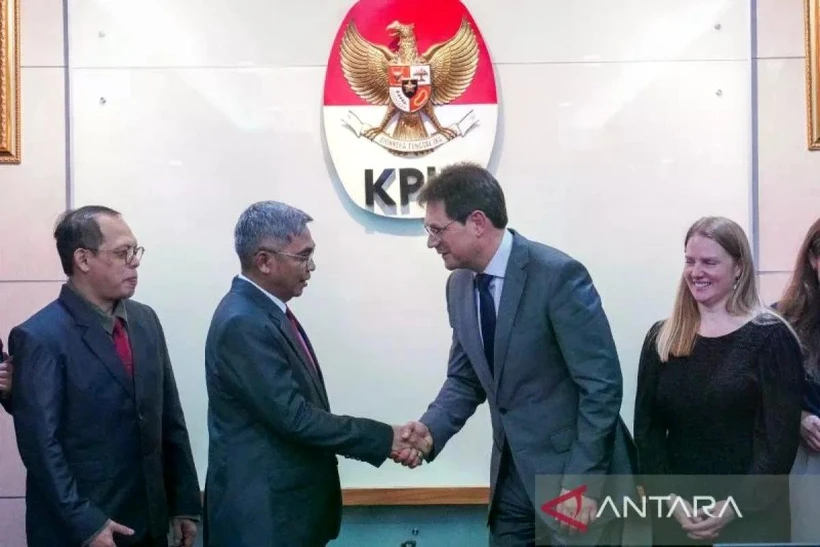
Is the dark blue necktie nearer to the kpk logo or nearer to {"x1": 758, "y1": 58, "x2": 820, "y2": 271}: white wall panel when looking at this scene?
the kpk logo

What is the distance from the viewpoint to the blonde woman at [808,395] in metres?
2.77

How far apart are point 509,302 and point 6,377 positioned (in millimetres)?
1462

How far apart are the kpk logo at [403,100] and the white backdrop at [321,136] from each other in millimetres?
60

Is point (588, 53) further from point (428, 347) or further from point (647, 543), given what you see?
point (647, 543)

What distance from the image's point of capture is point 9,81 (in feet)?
11.3

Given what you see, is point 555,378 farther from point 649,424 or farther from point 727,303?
point 727,303

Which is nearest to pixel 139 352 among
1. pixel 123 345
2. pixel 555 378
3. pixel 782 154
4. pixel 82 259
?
pixel 123 345

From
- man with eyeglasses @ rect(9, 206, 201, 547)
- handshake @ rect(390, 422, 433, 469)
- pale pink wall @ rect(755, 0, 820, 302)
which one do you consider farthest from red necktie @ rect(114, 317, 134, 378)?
pale pink wall @ rect(755, 0, 820, 302)

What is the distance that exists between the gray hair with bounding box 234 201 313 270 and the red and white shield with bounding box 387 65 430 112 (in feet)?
3.09

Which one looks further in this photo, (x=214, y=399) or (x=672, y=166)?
(x=672, y=166)

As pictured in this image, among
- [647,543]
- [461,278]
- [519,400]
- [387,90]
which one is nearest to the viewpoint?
[647,543]

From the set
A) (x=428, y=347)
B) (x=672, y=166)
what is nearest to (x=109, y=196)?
(x=428, y=347)

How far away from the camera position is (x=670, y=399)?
2.56 m

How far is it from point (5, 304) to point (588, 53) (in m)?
2.39
